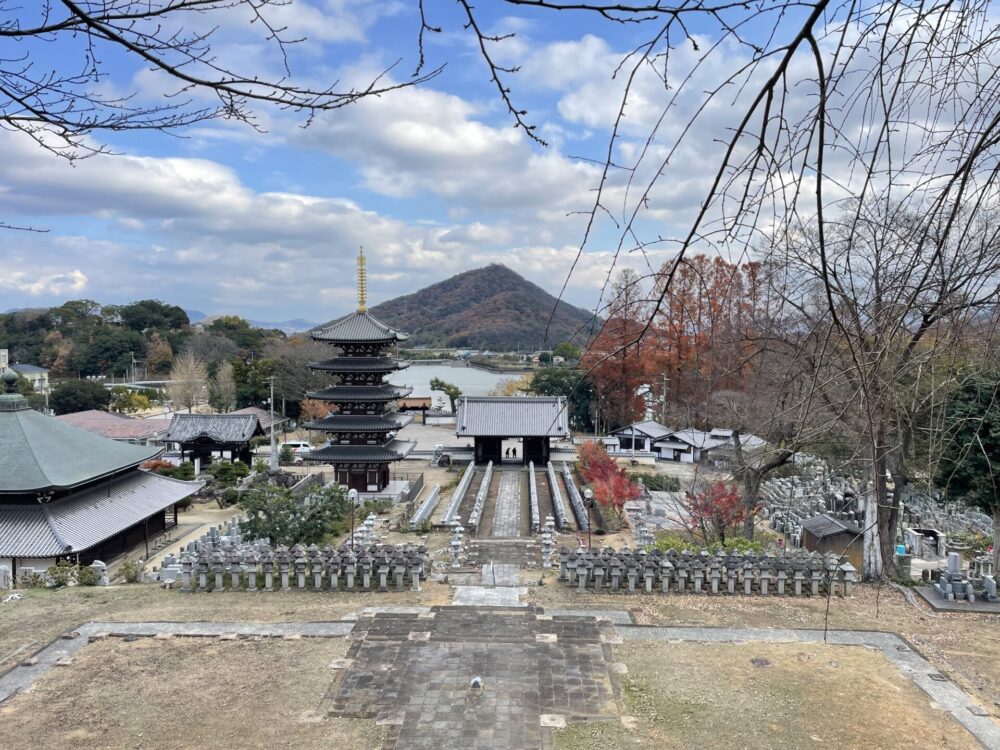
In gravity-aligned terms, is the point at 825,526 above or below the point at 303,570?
below

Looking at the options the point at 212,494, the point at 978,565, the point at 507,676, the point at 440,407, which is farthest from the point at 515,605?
the point at 440,407

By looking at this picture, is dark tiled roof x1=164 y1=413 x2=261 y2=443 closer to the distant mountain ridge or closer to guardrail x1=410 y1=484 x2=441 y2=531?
guardrail x1=410 y1=484 x2=441 y2=531

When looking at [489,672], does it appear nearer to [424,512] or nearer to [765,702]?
[765,702]

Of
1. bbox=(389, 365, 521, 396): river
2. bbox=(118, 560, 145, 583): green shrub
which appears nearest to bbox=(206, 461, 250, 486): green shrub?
bbox=(118, 560, 145, 583): green shrub

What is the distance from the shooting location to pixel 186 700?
652 centimetres

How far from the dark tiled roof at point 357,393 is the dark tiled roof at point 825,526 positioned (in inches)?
529

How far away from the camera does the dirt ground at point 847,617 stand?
7.75m

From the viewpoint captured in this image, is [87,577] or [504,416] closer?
[87,577]

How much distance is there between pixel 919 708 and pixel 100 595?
10631 mm

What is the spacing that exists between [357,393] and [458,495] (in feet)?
17.2

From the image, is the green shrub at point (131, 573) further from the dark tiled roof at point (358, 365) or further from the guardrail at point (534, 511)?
the dark tiled roof at point (358, 365)

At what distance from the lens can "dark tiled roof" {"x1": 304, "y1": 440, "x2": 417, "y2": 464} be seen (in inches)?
858

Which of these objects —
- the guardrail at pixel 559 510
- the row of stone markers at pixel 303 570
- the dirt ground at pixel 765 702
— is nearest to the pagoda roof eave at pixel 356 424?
the guardrail at pixel 559 510

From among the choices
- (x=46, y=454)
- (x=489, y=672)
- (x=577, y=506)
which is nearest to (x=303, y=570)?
(x=489, y=672)
